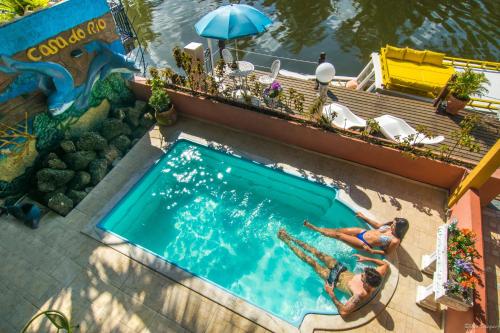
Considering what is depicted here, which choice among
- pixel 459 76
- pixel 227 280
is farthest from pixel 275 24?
pixel 227 280

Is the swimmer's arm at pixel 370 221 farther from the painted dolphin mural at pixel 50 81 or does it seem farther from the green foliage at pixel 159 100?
the painted dolphin mural at pixel 50 81

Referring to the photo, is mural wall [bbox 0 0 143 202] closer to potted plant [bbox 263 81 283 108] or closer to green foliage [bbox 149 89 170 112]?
green foliage [bbox 149 89 170 112]

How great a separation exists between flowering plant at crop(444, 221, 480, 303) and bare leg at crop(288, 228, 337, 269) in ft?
9.18

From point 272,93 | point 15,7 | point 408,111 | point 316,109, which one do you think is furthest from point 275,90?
point 15,7

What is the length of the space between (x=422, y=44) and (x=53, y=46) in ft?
76.1

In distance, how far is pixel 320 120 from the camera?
33.1 ft

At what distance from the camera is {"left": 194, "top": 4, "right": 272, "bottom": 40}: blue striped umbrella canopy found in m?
10.4

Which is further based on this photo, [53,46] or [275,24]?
[275,24]

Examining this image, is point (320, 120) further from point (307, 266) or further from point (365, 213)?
point (307, 266)

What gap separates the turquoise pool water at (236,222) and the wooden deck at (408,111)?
401cm

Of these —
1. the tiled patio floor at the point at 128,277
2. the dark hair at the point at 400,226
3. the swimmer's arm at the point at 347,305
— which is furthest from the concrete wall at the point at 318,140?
the swimmer's arm at the point at 347,305

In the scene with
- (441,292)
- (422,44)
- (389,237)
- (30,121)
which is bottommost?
(422,44)

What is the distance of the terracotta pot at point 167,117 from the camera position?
39.2 ft

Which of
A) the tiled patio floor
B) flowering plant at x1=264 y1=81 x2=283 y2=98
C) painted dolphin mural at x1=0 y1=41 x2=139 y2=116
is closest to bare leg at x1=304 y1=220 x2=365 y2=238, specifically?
the tiled patio floor
